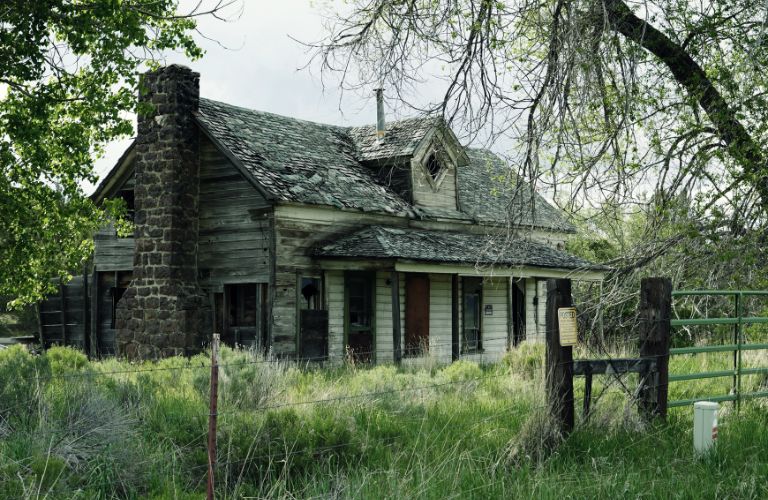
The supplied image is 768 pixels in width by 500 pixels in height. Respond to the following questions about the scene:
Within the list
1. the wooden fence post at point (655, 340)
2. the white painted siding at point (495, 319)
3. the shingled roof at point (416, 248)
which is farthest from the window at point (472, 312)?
the wooden fence post at point (655, 340)

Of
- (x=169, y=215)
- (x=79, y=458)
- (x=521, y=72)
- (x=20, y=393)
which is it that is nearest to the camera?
(x=79, y=458)

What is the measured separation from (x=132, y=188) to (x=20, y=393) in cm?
1458

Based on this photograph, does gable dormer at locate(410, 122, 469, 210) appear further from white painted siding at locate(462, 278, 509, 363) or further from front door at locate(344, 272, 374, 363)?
front door at locate(344, 272, 374, 363)

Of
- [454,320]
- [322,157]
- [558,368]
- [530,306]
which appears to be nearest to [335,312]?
[454,320]

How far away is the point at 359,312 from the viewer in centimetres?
1984

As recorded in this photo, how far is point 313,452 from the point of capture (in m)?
7.43

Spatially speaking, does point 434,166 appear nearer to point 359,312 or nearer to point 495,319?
point 495,319

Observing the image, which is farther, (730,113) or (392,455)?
(730,113)

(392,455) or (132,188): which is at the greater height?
(132,188)

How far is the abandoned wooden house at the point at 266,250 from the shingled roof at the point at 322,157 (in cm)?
5

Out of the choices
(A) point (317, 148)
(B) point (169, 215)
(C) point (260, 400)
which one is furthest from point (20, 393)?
(A) point (317, 148)

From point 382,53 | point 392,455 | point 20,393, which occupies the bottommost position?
point 392,455

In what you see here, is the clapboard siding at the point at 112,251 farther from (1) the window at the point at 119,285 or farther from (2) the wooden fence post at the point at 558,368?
(2) the wooden fence post at the point at 558,368

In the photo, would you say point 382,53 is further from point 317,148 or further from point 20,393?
point 317,148
